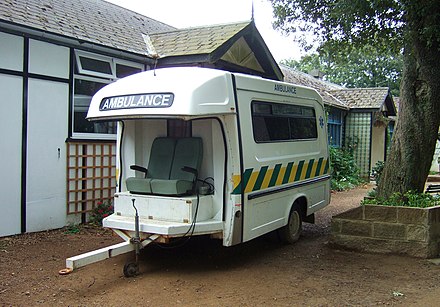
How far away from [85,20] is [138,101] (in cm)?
477

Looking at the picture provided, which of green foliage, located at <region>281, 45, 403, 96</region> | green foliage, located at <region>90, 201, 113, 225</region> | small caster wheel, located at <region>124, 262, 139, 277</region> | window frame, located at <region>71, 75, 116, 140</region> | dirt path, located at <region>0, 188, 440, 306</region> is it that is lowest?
dirt path, located at <region>0, 188, 440, 306</region>

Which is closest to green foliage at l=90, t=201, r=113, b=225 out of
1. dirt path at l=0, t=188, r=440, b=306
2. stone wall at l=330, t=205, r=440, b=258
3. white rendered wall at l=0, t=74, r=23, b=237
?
dirt path at l=0, t=188, r=440, b=306

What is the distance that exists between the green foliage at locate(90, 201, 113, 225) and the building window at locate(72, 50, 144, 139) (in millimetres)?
1410

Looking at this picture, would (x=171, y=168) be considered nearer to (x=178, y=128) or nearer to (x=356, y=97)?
(x=178, y=128)

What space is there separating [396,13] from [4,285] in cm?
708

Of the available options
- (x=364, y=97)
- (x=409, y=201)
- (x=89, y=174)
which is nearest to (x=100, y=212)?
(x=89, y=174)

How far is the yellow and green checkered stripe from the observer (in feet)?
19.9

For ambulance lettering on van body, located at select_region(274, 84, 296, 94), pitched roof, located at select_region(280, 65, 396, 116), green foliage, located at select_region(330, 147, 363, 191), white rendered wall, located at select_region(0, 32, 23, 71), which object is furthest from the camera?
pitched roof, located at select_region(280, 65, 396, 116)

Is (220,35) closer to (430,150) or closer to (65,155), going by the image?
(65,155)

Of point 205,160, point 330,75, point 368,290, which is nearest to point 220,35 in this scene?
point 205,160

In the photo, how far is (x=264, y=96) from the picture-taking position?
22.1 ft

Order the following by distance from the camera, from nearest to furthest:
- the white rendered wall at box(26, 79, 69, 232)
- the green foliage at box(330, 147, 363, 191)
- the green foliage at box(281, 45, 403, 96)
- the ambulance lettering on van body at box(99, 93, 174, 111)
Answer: the ambulance lettering on van body at box(99, 93, 174, 111) → the white rendered wall at box(26, 79, 69, 232) → the green foliage at box(330, 147, 363, 191) → the green foliage at box(281, 45, 403, 96)

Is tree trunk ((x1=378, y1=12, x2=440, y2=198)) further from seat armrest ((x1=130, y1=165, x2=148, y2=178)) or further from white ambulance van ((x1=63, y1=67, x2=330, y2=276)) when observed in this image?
seat armrest ((x1=130, y1=165, x2=148, y2=178))

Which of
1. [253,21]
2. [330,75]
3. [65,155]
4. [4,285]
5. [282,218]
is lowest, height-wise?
[4,285]
